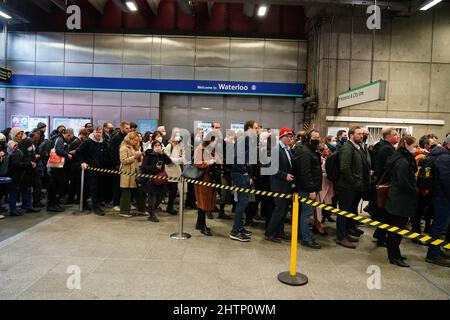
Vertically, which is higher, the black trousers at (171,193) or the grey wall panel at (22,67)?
the grey wall panel at (22,67)

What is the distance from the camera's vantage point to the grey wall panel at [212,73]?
1243cm

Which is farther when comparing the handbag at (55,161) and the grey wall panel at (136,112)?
the grey wall panel at (136,112)

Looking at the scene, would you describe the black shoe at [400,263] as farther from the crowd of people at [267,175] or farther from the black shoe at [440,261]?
the black shoe at [440,261]

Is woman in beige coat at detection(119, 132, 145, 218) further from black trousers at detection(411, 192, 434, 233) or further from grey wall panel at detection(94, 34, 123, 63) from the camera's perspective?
grey wall panel at detection(94, 34, 123, 63)

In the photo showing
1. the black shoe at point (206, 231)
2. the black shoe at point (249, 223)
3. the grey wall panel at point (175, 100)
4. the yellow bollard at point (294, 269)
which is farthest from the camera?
the grey wall panel at point (175, 100)

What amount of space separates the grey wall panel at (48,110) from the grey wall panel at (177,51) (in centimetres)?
436

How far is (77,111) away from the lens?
40.8 ft

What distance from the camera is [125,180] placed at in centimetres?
654

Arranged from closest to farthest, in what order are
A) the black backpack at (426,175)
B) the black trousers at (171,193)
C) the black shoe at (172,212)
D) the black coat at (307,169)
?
the black backpack at (426,175)
the black coat at (307,169)
the black shoe at (172,212)
the black trousers at (171,193)

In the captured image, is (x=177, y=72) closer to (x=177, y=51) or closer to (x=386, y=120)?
(x=177, y=51)

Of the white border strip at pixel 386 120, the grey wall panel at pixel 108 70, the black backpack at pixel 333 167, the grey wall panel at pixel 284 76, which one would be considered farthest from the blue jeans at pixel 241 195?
the grey wall panel at pixel 108 70

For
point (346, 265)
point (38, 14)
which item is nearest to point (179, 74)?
point (38, 14)

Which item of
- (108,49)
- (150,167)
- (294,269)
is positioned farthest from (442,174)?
(108,49)

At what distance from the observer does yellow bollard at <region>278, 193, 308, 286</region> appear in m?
3.63
